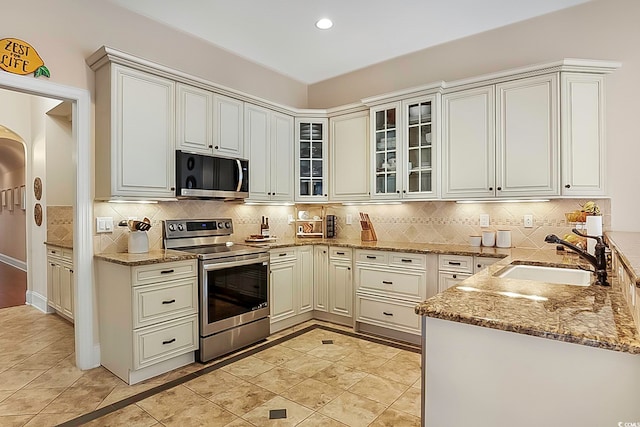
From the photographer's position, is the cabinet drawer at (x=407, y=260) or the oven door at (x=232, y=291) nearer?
the oven door at (x=232, y=291)

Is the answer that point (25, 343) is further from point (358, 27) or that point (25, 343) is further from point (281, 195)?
point (358, 27)

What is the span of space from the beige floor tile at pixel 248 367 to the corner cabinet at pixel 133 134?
1528mm

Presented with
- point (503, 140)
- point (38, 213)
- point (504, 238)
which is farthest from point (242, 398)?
point (38, 213)

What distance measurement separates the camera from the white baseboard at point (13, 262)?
7812 mm

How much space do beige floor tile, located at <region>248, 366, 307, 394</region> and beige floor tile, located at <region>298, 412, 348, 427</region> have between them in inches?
15.7

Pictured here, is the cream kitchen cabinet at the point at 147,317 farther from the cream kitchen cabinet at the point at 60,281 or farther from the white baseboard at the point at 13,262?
the white baseboard at the point at 13,262

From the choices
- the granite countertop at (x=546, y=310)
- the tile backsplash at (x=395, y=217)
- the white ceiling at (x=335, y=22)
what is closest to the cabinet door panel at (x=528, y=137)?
Result: the tile backsplash at (x=395, y=217)

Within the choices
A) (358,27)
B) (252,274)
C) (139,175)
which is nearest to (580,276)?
(252,274)

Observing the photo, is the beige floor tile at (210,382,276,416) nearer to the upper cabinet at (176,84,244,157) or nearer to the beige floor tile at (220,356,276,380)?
the beige floor tile at (220,356,276,380)

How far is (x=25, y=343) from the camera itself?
11.2ft

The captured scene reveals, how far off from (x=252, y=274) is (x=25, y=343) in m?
2.27

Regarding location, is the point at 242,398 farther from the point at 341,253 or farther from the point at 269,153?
the point at 269,153

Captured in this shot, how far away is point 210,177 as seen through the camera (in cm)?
339

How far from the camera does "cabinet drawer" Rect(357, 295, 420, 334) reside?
3375 mm
